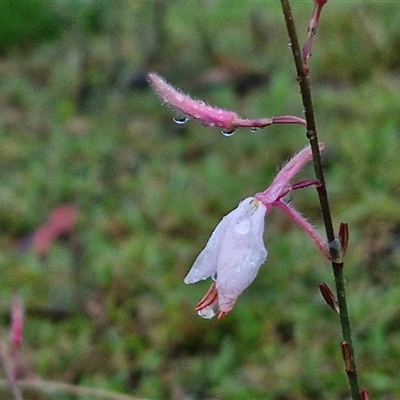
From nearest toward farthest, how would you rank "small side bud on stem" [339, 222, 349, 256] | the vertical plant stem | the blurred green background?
1. the vertical plant stem
2. "small side bud on stem" [339, 222, 349, 256]
3. the blurred green background

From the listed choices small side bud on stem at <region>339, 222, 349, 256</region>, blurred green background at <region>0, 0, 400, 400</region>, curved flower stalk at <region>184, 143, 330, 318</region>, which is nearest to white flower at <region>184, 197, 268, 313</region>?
curved flower stalk at <region>184, 143, 330, 318</region>

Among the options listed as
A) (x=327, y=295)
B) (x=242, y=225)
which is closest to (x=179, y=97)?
(x=242, y=225)

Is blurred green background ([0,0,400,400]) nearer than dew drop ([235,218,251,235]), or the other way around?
dew drop ([235,218,251,235])

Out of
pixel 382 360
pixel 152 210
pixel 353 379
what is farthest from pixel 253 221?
pixel 152 210

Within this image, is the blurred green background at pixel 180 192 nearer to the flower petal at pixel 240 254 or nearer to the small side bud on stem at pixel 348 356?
the small side bud on stem at pixel 348 356

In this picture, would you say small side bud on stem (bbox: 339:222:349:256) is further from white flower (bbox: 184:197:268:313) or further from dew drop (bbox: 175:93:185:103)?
dew drop (bbox: 175:93:185:103)

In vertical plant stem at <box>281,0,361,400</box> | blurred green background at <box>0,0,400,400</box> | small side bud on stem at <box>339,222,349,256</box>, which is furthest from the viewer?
blurred green background at <box>0,0,400,400</box>

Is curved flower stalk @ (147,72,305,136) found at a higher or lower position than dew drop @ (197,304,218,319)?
higher

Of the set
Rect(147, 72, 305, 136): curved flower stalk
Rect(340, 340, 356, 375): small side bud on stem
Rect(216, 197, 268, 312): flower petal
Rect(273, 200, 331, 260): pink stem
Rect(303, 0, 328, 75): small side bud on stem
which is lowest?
Rect(340, 340, 356, 375): small side bud on stem

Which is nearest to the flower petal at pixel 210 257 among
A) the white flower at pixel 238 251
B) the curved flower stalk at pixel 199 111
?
the white flower at pixel 238 251
